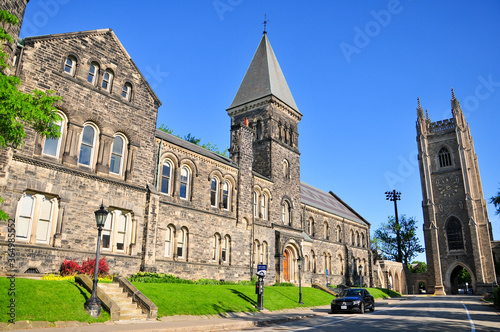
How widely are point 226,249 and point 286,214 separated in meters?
9.88

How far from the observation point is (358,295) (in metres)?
22.2

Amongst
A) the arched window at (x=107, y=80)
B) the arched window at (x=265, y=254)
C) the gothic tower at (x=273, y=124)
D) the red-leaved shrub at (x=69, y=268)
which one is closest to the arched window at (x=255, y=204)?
the gothic tower at (x=273, y=124)

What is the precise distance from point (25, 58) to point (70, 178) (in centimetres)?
585

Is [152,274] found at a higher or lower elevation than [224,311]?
higher

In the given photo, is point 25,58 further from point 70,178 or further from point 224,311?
point 224,311

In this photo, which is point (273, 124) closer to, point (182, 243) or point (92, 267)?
point (182, 243)

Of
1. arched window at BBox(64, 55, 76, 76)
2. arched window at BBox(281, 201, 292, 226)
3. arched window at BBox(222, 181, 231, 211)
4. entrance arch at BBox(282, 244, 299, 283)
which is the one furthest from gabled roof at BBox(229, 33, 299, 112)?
arched window at BBox(64, 55, 76, 76)

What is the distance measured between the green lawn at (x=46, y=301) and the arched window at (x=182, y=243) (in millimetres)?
9740

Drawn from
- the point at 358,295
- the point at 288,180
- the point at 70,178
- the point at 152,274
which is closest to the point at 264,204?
the point at 288,180

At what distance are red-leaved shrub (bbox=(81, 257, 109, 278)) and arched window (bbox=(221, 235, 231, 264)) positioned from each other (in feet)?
33.0

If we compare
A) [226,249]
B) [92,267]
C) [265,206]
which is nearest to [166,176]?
[226,249]

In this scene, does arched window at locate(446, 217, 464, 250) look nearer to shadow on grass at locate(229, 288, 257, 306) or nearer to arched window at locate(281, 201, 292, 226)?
arched window at locate(281, 201, 292, 226)

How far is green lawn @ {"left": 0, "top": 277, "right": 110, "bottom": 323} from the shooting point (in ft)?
36.8

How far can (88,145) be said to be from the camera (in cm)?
1906
